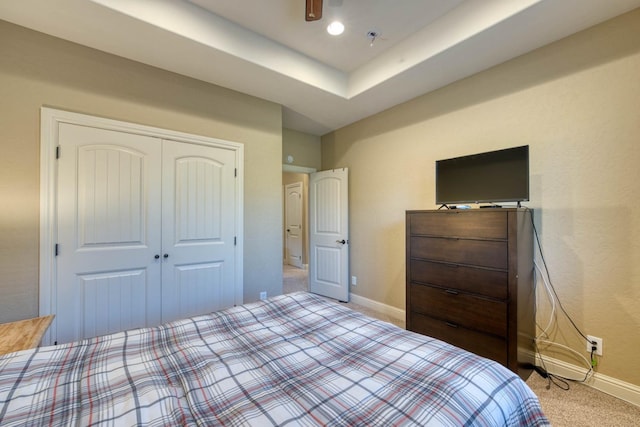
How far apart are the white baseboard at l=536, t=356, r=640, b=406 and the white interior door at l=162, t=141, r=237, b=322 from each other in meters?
2.94

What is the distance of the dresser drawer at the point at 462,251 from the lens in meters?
2.01

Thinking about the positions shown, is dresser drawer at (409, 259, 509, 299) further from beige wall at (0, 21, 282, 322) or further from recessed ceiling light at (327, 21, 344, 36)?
recessed ceiling light at (327, 21, 344, 36)

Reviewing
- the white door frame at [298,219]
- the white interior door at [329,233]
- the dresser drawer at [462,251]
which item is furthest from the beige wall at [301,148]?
the dresser drawer at [462,251]

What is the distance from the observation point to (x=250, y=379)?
40.7 inches

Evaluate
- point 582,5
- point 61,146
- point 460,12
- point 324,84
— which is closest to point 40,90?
point 61,146

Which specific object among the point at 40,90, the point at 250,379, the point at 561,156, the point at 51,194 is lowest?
the point at 250,379

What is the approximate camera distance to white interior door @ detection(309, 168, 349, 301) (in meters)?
3.93

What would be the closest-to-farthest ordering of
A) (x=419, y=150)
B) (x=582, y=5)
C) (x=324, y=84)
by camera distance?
(x=582, y=5), (x=324, y=84), (x=419, y=150)

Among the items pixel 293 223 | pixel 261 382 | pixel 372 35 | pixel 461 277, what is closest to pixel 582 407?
pixel 461 277

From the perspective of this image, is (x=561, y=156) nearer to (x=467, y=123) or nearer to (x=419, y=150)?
(x=467, y=123)

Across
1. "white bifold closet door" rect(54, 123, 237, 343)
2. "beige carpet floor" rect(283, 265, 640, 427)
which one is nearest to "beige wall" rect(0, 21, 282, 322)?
"white bifold closet door" rect(54, 123, 237, 343)

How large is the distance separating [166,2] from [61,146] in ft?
4.50

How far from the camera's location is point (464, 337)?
7.27 feet

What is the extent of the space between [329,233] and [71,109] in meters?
3.11
